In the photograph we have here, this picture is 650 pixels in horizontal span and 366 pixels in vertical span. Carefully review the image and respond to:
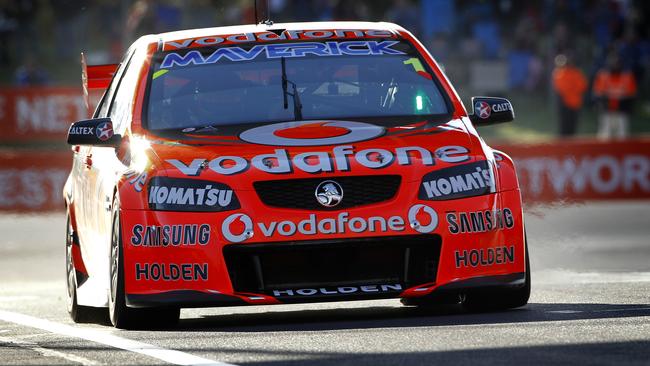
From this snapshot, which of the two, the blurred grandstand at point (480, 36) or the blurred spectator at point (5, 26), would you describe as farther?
the blurred spectator at point (5, 26)

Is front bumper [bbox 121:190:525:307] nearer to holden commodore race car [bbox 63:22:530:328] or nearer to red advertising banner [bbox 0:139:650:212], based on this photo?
holden commodore race car [bbox 63:22:530:328]

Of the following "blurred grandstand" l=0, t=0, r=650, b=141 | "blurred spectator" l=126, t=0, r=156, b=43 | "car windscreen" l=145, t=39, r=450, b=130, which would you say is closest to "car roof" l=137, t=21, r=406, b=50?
"car windscreen" l=145, t=39, r=450, b=130

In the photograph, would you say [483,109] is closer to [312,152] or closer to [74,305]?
[312,152]

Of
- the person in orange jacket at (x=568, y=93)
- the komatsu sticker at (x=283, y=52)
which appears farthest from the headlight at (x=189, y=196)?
the person in orange jacket at (x=568, y=93)

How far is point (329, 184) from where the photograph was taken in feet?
26.0

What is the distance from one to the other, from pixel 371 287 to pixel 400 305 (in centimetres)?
162

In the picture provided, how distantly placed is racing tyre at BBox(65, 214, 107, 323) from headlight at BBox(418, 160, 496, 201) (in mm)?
2102

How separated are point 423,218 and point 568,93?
2103 centimetres

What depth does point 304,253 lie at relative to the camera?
26.1 ft

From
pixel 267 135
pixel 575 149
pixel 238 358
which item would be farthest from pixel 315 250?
pixel 575 149

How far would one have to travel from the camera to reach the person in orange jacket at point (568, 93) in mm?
28688

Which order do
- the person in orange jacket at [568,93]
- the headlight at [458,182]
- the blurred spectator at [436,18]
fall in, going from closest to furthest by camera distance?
the headlight at [458,182]
the person in orange jacket at [568,93]
the blurred spectator at [436,18]

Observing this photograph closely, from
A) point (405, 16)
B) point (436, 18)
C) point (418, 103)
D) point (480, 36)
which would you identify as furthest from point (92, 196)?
point (480, 36)

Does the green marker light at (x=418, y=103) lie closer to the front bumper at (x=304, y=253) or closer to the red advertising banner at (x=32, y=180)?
the front bumper at (x=304, y=253)
